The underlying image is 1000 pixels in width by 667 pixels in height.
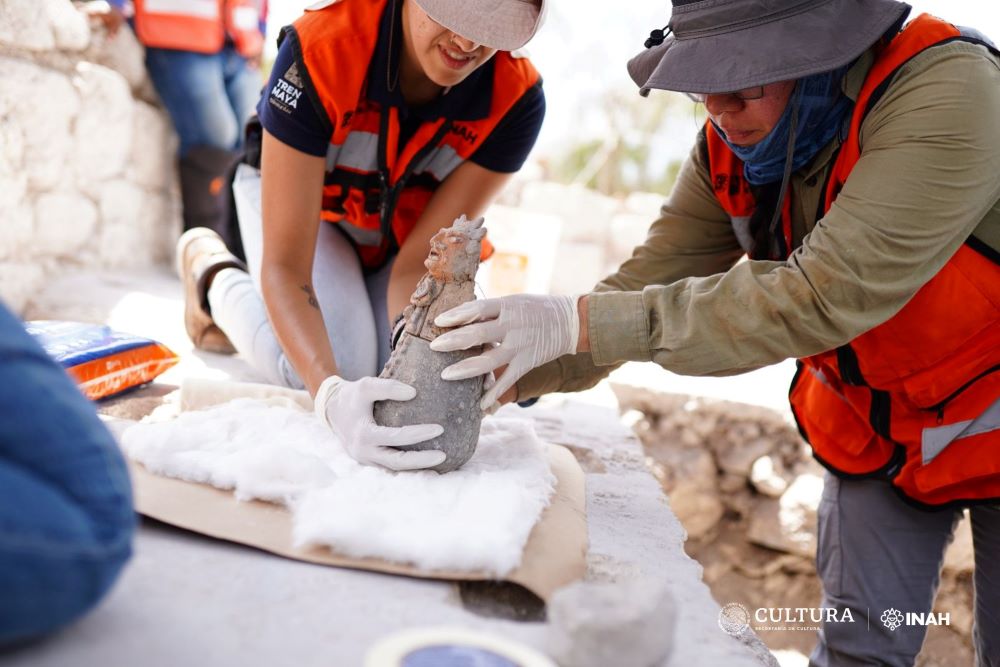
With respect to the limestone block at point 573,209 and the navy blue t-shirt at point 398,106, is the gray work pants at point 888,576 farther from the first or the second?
the limestone block at point 573,209

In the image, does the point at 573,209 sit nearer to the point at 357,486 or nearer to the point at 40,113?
the point at 40,113

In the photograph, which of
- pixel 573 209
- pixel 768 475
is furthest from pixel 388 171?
pixel 573 209

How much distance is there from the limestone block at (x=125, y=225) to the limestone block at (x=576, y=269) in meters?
4.33

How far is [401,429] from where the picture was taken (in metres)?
1.67

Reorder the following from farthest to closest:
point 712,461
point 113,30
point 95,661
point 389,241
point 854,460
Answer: point 712,461 < point 113,30 < point 389,241 < point 854,460 < point 95,661

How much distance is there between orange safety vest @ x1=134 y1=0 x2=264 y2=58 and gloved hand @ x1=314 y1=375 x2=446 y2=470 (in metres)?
3.09

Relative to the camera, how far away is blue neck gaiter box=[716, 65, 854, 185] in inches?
69.8

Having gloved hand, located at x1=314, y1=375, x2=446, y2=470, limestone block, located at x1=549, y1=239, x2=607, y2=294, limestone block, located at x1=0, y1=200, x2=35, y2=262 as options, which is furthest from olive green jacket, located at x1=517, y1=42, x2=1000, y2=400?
limestone block, located at x1=549, y1=239, x2=607, y2=294

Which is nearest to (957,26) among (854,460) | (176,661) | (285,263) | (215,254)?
(854,460)

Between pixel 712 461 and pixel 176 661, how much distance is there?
4009 mm

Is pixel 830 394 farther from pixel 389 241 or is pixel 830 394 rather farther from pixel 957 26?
pixel 389 241

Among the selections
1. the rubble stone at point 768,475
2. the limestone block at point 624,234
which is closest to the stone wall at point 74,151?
the rubble stone at point 768,475

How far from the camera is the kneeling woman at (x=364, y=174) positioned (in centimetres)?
208

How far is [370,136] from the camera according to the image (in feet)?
8.11
